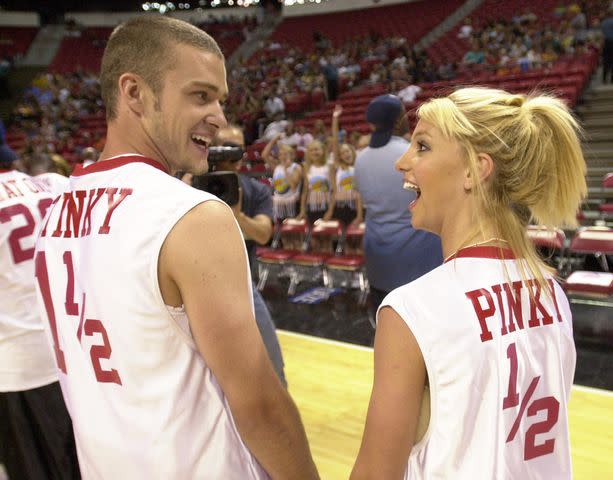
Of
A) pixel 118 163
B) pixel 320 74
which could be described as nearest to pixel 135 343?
pixel 118 163

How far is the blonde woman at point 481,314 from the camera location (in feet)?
3.15

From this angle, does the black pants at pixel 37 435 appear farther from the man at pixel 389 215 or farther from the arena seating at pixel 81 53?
the arena seating at pixel 81 53

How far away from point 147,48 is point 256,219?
5.03 feet

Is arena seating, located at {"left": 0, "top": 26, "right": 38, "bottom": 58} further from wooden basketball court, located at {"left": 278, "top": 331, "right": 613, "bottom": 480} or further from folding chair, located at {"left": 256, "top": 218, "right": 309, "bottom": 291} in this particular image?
wooden basketball court, located at {"left": 278, "top": 331, "right": 613, "bottom": 480}

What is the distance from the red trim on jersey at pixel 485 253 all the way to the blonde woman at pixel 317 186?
6291 millimetres

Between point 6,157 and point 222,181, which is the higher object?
point 6,157

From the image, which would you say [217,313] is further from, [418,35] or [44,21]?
[44,21]

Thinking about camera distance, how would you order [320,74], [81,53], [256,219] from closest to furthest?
1. [256,219]
2. [320,74]
3. [81,53]

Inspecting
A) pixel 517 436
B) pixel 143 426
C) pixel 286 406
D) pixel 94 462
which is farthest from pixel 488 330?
pixel 94 462

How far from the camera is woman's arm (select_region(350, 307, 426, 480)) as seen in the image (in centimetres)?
96

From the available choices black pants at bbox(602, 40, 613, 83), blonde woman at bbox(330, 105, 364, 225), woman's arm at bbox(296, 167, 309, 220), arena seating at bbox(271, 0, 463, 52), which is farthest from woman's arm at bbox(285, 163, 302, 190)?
arena seating at bbox(271, 0, 463, 52)

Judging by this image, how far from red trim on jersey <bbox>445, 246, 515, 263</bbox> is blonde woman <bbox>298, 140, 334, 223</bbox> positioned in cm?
629

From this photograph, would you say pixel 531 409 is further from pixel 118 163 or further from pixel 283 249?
pixel 283 249

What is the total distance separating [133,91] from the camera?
111 centimetres
